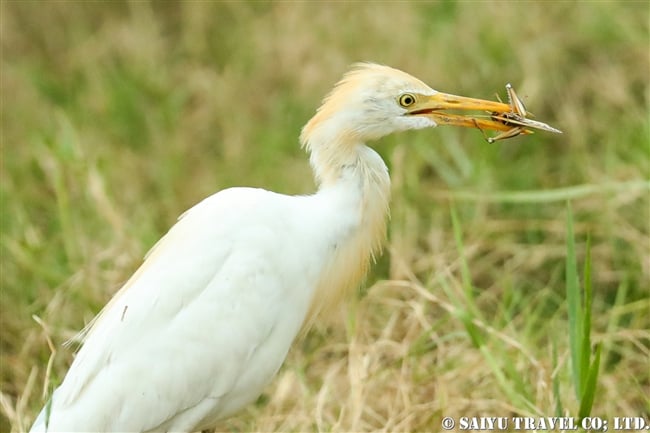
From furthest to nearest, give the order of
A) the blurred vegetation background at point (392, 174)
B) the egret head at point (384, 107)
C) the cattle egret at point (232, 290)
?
1. the blurred vegetation background at point (392, 174)
2. the egret head at point (384, 107)
3. the cattle egret at point (232, 290)

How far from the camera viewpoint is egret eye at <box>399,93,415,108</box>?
295 centimetres

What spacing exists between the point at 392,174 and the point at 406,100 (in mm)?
1513

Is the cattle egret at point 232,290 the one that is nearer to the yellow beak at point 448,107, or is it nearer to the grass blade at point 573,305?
the yellow beak at point 448,107

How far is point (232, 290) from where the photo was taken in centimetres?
283

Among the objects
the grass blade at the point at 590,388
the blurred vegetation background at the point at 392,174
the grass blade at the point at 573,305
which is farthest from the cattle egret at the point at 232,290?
the grass blade at the point at 590,388

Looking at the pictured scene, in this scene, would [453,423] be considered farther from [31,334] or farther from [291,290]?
[31,334]

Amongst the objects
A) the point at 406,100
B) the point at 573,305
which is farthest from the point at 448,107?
the point at 573,305

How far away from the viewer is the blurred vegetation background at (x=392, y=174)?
348 centimetres

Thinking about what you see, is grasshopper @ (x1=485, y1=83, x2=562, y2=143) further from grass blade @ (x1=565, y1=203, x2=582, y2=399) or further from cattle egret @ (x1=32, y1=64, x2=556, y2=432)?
grass blade @ (x1=565, y1=203, x2=582, y2=399)

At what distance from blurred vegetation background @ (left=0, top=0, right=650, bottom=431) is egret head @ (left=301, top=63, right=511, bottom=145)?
409mm

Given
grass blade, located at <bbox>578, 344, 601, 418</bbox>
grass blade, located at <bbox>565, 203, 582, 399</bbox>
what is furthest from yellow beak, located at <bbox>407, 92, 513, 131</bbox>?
grass blade, located at <bbox>578, 344, 601, 418</bbox>

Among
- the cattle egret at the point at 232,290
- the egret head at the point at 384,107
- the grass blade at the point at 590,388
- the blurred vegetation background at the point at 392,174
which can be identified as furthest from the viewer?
the blurred vegetation background at the point at 392,174

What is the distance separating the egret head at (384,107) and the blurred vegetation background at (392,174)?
409mm

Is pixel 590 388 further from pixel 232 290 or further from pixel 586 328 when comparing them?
pixel 232 290
